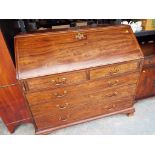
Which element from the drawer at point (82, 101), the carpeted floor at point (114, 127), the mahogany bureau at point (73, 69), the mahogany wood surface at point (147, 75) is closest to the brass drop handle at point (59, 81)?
the mahogany bureau at point (73, 69)

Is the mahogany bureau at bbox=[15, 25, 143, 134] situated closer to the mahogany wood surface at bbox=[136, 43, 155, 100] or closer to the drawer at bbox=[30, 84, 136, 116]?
the drawer at bbox=[30, 84, 136, 116]

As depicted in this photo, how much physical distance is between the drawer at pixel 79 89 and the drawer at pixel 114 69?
0.22 feet

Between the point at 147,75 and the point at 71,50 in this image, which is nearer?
the point at 71,50

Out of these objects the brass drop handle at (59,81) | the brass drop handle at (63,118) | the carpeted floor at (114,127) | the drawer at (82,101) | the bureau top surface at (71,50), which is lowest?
the carpeted floor at (114,127)

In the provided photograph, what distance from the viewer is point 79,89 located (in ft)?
5.00

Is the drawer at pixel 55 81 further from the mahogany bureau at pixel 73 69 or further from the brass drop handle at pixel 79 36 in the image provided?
the brass drop handle at pixel 79 36

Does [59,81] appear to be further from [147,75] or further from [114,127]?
[147,75]

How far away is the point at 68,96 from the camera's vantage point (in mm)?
1542

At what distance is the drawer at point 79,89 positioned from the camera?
4.73 feet

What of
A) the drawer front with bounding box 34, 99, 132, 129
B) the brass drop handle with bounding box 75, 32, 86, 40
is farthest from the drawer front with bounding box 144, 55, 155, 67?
the brass drop handle with bounding box 75, 32, 86, 40

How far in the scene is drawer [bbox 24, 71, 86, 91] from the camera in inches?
52.4

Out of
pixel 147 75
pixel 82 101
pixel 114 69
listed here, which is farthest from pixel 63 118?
pixel 147 75

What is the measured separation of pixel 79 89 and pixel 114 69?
369 millimetres
